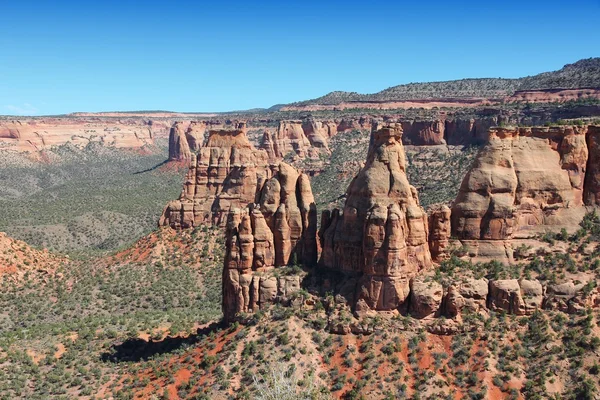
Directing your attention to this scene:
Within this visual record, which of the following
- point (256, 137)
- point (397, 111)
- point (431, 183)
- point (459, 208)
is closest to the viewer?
point (459, 208)

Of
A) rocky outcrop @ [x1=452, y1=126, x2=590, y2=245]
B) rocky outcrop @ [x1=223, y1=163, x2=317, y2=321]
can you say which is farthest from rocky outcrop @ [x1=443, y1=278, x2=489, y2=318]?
rocky outcrop @ [x1=223, y1=163, x2=317, y2=321]

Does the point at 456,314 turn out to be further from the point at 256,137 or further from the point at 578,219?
the point at 256,137

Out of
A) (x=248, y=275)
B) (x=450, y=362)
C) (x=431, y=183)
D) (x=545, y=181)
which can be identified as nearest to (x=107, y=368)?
(x=248, y=275)

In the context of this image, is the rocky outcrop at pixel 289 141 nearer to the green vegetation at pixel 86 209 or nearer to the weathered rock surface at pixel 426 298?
the green vegetation at pixel 86 209

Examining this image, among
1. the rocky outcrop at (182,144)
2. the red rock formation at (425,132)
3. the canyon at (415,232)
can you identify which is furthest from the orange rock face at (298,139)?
the canyon at (415,232)

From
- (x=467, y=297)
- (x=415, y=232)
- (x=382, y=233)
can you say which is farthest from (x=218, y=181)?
(x=467, y=297)

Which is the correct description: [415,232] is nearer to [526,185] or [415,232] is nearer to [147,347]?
[526,185]
